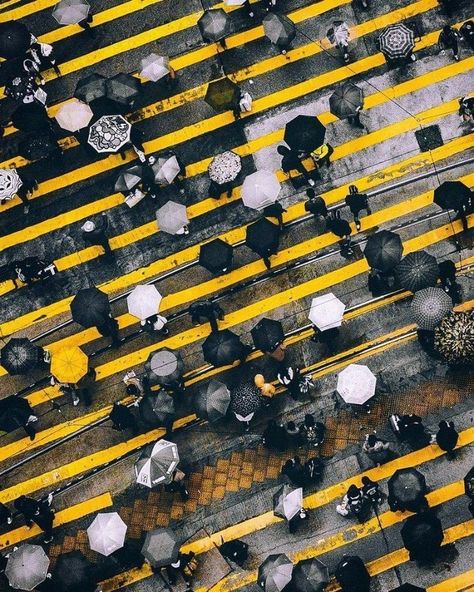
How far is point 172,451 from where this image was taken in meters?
19.2

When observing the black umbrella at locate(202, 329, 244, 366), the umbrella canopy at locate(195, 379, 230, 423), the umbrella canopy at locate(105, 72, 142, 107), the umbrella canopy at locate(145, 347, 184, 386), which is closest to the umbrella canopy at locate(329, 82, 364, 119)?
the umbrella canopy at locate(105, 72, 142, 107)

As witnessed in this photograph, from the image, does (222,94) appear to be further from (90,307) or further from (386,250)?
(90,307)

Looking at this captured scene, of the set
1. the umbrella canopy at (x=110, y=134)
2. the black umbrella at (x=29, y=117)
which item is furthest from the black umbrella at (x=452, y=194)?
the black umbrella at (x=29, y=117)

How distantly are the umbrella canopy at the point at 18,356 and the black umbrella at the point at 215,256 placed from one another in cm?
501

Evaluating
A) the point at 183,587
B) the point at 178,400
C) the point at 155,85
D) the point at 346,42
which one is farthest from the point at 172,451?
the point at 346,42

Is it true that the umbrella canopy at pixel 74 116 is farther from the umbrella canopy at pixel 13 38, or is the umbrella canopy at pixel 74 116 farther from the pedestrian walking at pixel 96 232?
the pedestrian walking at pixel 96 232

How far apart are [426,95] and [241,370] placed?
9.24 m

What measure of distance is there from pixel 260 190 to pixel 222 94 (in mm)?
3113

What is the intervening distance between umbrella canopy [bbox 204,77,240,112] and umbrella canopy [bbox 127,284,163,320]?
5336 mm

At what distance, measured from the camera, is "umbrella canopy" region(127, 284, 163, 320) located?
20.1 meters

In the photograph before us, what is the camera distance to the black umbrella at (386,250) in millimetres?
19172

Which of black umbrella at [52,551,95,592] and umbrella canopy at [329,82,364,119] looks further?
umbrella canopy at [329,82,364,119]

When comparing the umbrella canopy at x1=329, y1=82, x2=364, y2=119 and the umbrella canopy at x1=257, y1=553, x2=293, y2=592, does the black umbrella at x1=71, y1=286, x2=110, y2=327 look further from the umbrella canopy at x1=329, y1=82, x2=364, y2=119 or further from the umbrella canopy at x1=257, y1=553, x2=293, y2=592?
the umbrella canopy at x1=329, y1=82, x2=364, y2=119

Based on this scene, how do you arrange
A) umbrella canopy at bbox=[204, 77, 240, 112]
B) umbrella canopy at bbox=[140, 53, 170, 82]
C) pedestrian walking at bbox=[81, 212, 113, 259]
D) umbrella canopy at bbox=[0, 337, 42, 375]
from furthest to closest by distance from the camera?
1. umbrella canopy at bbox=[140, 53, 170, 82]
2. umbrella canopy at bbox=[204, 77, 240, 112]
3. pedestrian walking at bbox=[81, 212, 113, 259]
4. umbrella canopy at bbox=[0, 337, 42, 375]
